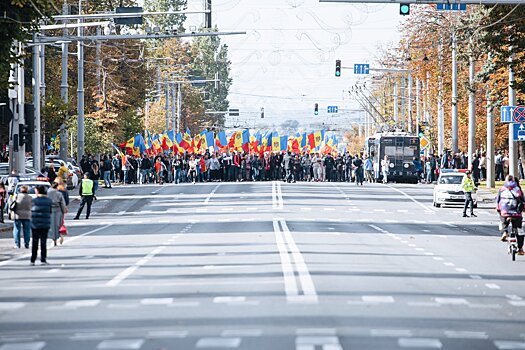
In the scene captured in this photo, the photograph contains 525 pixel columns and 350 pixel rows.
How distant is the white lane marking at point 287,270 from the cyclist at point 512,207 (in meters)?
4.76

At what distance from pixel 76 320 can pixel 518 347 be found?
5.75m

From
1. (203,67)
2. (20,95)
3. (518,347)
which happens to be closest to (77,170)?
(20,95)

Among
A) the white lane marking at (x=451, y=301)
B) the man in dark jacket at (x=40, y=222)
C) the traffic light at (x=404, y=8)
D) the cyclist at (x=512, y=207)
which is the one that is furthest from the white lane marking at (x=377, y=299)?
the traffic light at (x=404, y=8)

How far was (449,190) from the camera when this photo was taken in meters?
54.7

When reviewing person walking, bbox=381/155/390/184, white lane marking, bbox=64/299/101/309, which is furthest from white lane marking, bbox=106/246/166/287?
person walking, bbox=381/155/390/184

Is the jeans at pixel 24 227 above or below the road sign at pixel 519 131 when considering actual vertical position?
below

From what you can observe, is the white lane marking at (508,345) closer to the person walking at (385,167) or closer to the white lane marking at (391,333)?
the white lane marking at (391,333)

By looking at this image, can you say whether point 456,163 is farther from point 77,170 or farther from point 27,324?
point 27,324

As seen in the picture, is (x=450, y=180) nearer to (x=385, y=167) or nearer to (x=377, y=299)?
(x=385, y=167)

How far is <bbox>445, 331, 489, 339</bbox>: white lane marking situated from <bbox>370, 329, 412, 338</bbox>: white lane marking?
466 mm

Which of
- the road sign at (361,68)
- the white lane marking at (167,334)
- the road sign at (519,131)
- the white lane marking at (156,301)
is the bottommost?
the white lane marking at (156,301)

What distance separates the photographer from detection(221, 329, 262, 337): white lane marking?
48.5ft

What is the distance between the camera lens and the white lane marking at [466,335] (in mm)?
14953

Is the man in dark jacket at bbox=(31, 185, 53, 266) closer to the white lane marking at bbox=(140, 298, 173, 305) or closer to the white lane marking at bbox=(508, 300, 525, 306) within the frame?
the white lane marking at bbox=(140, 298, 173, 305)
